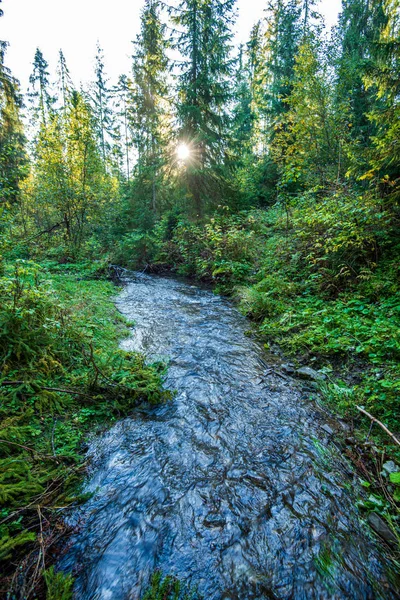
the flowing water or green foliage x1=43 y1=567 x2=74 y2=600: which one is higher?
green foliage x1=43 y1=567 x2=74 y2=600

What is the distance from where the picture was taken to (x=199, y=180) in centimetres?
1388

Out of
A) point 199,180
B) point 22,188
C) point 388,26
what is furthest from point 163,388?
point 22,188

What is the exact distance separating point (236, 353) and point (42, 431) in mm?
3440

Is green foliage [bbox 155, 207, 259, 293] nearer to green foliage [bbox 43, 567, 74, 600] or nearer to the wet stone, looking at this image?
the wet stone

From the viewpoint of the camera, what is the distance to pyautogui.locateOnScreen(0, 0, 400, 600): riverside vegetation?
2.72 meters

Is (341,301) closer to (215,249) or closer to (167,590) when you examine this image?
(167,590)

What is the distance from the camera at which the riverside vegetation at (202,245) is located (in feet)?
8.91

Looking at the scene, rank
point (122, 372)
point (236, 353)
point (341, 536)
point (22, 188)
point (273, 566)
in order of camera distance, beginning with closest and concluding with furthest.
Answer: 1. point (273, 566)
2. point (341, 536)
3. point (122, 372)
4. point (236, 353)
5. point (22, 188)

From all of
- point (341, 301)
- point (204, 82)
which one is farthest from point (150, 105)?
point (341, 301)

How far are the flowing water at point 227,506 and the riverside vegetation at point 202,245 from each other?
21cm

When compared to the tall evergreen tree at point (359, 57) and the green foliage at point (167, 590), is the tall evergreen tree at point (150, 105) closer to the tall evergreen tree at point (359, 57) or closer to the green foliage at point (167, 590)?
the tall evergreen tree at point (359, 57)

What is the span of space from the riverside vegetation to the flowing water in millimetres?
214

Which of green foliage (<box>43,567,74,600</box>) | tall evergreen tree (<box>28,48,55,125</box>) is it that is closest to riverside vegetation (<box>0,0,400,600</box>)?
green foliage (<box>43,567,74,600</box>)

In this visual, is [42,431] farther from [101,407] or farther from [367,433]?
[367,433]
